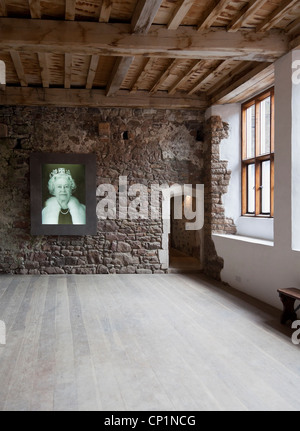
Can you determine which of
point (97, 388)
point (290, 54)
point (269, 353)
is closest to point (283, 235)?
point (269, 353)

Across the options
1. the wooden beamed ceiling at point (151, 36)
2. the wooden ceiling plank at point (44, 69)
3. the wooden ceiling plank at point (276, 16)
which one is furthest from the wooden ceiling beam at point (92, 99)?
the wooden ceiling plank at point (276, 16)

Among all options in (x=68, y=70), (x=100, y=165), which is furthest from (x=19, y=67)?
(x=100, y=165)

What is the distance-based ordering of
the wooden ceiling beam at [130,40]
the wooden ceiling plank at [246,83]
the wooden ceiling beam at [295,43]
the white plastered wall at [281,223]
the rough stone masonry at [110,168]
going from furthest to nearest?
the rough stone masonry at [110,168] → the wooden ceiling plank at [246,83] → the white plastered wall at [281,223] → the wooden ceiling beam at [295,43] → the wooden ceiling beam at [130,40]

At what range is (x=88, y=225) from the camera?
764 cm

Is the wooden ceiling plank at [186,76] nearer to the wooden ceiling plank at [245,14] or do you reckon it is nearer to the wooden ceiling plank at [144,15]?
the wooden ceiling plank at [245,14]

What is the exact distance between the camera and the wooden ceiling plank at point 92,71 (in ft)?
18.4

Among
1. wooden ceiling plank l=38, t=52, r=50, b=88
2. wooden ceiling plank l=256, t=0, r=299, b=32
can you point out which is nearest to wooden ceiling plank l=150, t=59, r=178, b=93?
wooden ceiling plank l=256, t=0, r=299, b=32

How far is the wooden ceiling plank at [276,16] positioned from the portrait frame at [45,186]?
396cm

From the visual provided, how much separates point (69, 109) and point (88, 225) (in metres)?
2.22

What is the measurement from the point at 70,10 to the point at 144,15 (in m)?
0.80

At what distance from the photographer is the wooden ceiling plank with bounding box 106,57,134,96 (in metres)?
5.51

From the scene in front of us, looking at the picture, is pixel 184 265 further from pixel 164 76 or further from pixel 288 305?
pixel 288 305

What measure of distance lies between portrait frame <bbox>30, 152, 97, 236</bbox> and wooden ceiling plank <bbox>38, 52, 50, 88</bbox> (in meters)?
1.32

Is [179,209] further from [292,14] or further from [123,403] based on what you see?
[123,403]
